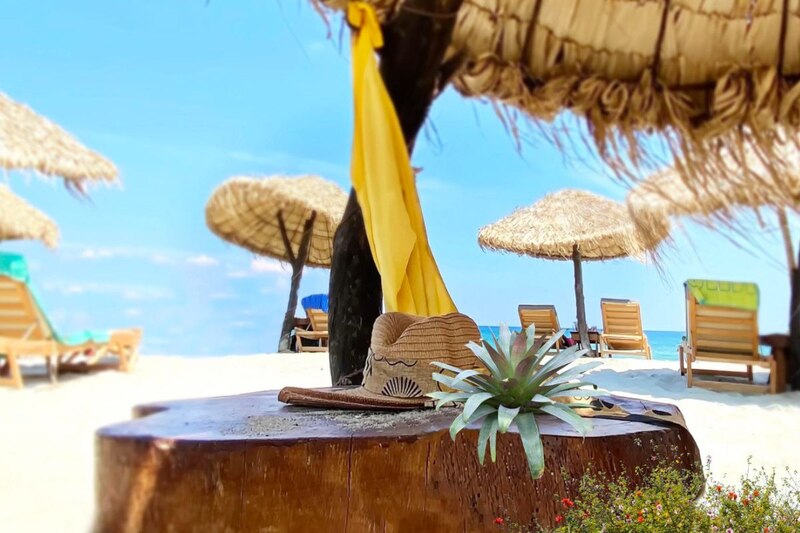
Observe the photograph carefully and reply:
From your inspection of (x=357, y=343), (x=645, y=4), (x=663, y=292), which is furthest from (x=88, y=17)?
(x=663, y=292)

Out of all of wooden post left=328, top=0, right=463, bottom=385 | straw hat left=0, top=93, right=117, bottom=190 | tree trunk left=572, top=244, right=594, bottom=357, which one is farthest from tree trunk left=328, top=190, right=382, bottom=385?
tree trunk left=572, top=244, right=594, bottom=357

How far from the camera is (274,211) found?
609cm

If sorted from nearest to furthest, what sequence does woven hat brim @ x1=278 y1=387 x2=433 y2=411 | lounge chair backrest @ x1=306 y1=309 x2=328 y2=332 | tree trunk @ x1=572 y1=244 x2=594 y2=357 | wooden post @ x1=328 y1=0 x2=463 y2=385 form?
woven hat brim @ x1=278 y1=387 x2=433 y2=411
wooden post @ x1=328 y1=0 x2=463 y2=385
lounge chair backrest @ x1=306 y1=309 x2=328 y2=332
tree trunk @ x1=572 y1=244 x2=594 y2=357

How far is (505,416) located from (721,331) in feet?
11.9

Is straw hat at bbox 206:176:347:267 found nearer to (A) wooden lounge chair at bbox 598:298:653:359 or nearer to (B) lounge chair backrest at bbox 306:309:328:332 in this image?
(B) lounge chair backrest at bbox 306:309:328:332

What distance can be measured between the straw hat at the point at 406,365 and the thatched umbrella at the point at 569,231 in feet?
18.6

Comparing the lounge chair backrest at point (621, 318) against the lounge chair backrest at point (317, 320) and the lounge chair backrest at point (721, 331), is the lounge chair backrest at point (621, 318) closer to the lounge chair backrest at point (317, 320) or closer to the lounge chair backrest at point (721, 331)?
the lounge chair backrest at point (721, 331)

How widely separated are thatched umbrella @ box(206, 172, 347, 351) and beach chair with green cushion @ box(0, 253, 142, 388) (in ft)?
12.1

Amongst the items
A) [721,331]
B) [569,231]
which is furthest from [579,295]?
Answer: [721,331]

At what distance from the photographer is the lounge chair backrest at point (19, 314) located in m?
1.71

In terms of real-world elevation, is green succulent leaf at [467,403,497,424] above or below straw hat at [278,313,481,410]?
below

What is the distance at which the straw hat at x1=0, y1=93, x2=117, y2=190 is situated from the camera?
197cm

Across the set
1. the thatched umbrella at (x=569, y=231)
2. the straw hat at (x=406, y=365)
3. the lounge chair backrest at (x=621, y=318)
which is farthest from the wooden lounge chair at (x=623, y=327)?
the straw hat at (x=406, y=365)

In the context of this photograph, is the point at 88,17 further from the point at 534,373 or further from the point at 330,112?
the point at 534,373
